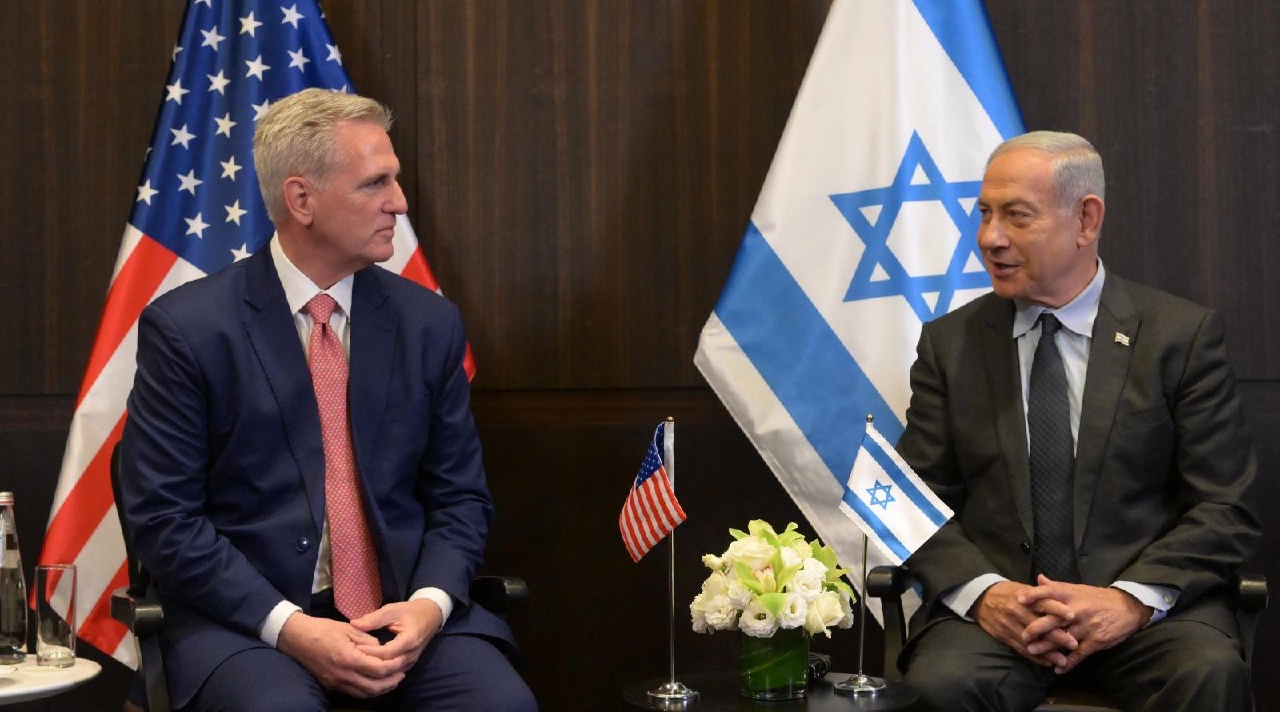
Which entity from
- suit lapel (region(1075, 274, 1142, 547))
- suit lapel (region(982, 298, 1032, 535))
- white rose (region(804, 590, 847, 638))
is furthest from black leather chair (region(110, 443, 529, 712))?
suit lapel (region(1075, 274, 1142, 547))

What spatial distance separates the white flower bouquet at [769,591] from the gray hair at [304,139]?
1.24 metres

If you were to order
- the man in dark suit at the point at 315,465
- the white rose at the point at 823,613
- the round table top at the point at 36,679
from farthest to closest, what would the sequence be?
1. the man in dark suit at the point at 315,465
2. the white rose at the point at 823,613
3. the round table top at the point at 36,679

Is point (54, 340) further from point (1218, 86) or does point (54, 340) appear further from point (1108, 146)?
point (1218, 86)

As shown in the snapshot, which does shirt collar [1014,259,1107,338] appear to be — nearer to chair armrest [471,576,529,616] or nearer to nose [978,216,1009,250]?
nose [978,216,1009,250]

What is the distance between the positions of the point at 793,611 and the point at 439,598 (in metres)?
0.79

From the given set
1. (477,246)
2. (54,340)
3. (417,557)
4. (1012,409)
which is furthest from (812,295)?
(54,340)

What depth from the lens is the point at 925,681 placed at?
311cm

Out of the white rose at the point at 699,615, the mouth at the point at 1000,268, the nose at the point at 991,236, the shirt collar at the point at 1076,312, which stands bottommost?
the white rose at the point at 699,615

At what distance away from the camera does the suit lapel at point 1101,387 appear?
10.9 feet

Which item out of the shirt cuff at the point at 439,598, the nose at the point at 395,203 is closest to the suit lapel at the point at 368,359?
the nose at the point at 395,203

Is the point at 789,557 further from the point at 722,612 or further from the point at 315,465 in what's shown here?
the point at 315,465

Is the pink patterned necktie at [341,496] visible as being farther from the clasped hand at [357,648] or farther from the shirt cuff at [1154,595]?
the shirt cuff at [1154,595]

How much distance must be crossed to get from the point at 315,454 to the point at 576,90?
1621 millimetres

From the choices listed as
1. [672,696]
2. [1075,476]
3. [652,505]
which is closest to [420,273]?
[652,505]
